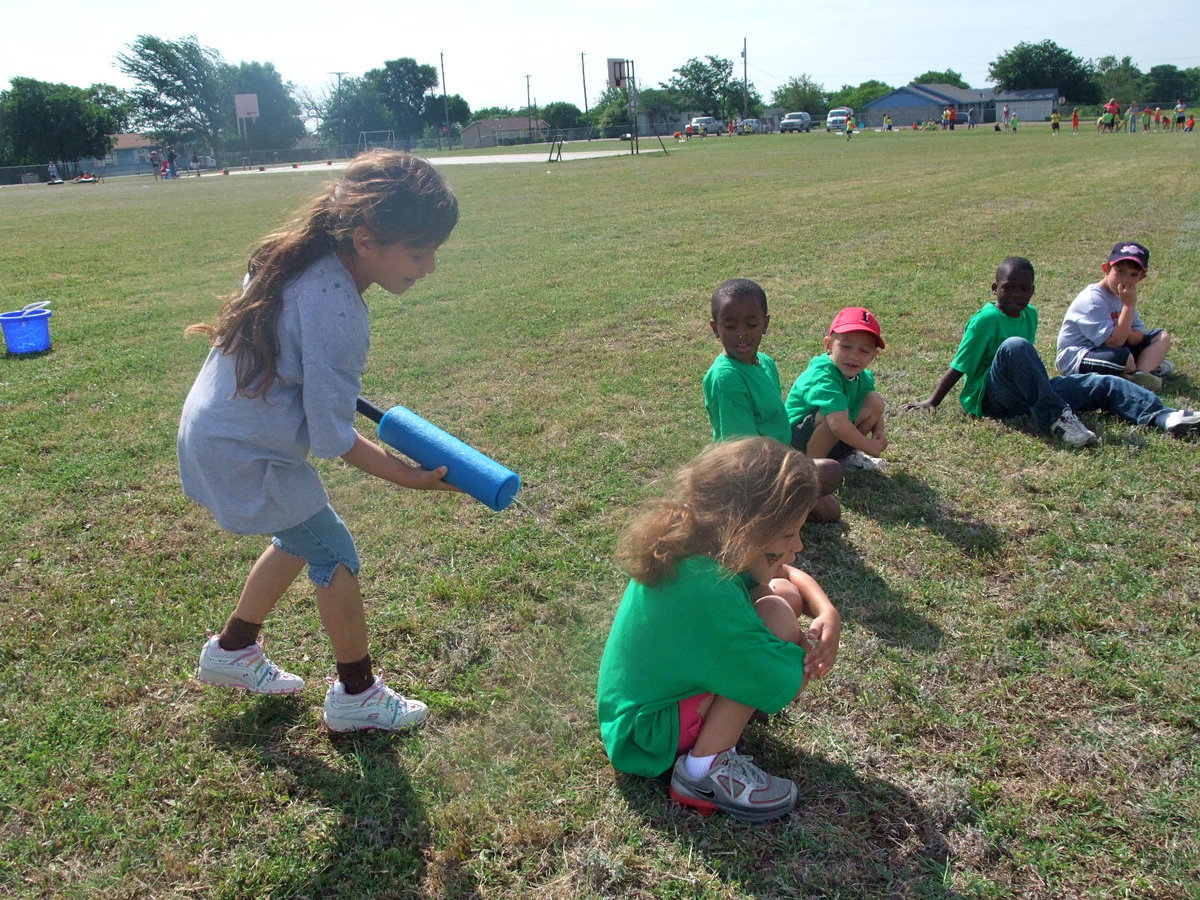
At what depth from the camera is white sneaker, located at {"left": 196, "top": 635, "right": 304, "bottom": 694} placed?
9.01 ft

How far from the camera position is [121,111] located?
76.9 metres

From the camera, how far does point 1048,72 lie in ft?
314

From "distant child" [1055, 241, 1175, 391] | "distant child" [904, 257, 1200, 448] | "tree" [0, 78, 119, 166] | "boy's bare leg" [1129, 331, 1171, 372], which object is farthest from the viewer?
"tree" [0, 78, 119, 166]

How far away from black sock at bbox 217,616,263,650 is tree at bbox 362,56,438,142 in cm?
10431

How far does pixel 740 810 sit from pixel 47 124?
279 feet

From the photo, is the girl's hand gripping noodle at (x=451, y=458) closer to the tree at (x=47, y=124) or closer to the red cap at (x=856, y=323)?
the red cap at (x=856, y=323)

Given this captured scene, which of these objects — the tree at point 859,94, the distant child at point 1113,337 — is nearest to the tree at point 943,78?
the tree at point 859,94

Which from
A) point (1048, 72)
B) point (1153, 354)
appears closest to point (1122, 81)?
point (1048, 72)

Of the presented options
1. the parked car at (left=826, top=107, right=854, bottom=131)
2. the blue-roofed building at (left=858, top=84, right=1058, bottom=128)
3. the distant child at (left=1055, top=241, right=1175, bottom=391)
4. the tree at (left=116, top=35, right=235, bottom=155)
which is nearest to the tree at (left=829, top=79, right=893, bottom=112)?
the blue-roofed building at (left=858, top=84, right=1058, bottom=128)

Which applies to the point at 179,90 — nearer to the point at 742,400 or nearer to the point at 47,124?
the point at 47,124

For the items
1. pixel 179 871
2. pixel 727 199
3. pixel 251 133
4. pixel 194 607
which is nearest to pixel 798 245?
pixel 727 199

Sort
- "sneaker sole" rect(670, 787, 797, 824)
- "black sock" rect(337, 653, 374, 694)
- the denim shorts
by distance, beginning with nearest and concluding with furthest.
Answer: "sneaker sole" rect(670, 787, 797, 824), the denim shorts, "black sock" rect(337, 653, 374, 694)

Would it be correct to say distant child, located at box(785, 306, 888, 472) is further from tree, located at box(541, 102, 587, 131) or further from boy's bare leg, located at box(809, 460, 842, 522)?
tree, located at box(541, 102, 587, 131)

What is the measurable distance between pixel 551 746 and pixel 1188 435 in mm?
3873
